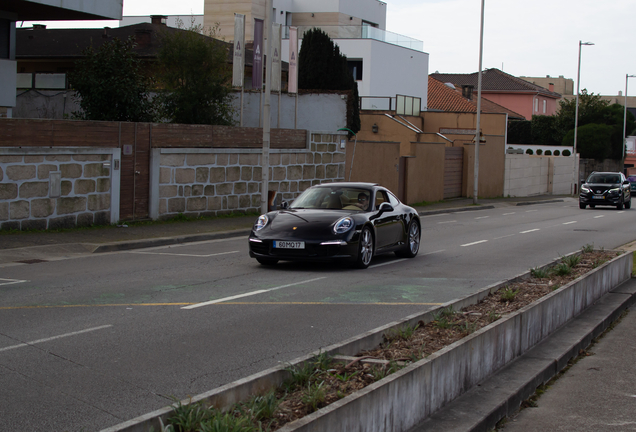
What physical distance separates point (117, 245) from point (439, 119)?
116 ft

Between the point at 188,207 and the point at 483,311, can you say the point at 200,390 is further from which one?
the point at 188,207

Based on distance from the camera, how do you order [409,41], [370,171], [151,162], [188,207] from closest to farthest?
[151,162]
[188,207]
[370,171]
[409,41]

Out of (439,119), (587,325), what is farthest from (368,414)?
(439,119)

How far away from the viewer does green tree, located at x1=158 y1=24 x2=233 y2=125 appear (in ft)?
76.8

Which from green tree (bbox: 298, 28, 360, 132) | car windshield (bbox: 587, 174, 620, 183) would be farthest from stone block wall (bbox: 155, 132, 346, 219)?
car windshield (bbox: 587, 174, 620, 183)

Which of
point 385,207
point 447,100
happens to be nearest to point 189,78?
point 385,207

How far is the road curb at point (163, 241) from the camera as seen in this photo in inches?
585

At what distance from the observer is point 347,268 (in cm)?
1243

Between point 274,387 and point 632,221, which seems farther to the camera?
point 632,221

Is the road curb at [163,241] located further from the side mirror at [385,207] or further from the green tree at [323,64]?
the green tree at [323,64]

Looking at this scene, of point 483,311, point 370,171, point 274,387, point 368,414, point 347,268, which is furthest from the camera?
point 370,171

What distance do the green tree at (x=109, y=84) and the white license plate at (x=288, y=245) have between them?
1155 cm

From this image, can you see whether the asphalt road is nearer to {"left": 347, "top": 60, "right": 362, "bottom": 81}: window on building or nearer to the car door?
the car door

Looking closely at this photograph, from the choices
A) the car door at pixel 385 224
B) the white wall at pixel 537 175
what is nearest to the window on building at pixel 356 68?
the white wall at pixel 537 175
